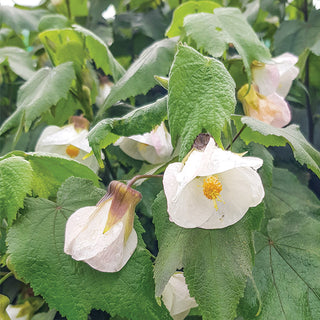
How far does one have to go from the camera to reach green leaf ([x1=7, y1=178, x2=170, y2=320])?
0.41 m

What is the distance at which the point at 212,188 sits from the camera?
40 centimetres

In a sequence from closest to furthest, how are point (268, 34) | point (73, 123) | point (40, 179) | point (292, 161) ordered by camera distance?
point (40, 179), point (73, 123), point (292, 161), point (268, 34)

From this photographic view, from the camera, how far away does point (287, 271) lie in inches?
19.4

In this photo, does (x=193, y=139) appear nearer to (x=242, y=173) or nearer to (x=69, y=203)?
(x=242, y=173)

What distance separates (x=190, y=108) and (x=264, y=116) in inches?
8.3

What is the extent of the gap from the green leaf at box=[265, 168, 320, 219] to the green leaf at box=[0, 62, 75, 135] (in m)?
0.29

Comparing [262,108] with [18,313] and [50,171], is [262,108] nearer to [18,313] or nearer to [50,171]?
[50,171]

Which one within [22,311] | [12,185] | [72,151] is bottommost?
[22,311]

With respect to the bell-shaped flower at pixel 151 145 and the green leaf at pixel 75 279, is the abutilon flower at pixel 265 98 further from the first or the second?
the green leaf at pixel 75 279

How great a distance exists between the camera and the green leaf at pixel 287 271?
1.52 feet

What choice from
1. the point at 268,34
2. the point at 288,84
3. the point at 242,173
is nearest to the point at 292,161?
the point at 288,84

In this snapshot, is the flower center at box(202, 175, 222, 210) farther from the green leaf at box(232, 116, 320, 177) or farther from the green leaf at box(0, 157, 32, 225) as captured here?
the green leaf at box(0, 157, 32, 225)

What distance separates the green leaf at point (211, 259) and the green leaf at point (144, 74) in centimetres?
19

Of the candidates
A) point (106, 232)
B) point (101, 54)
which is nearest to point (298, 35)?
point (101, 54)
